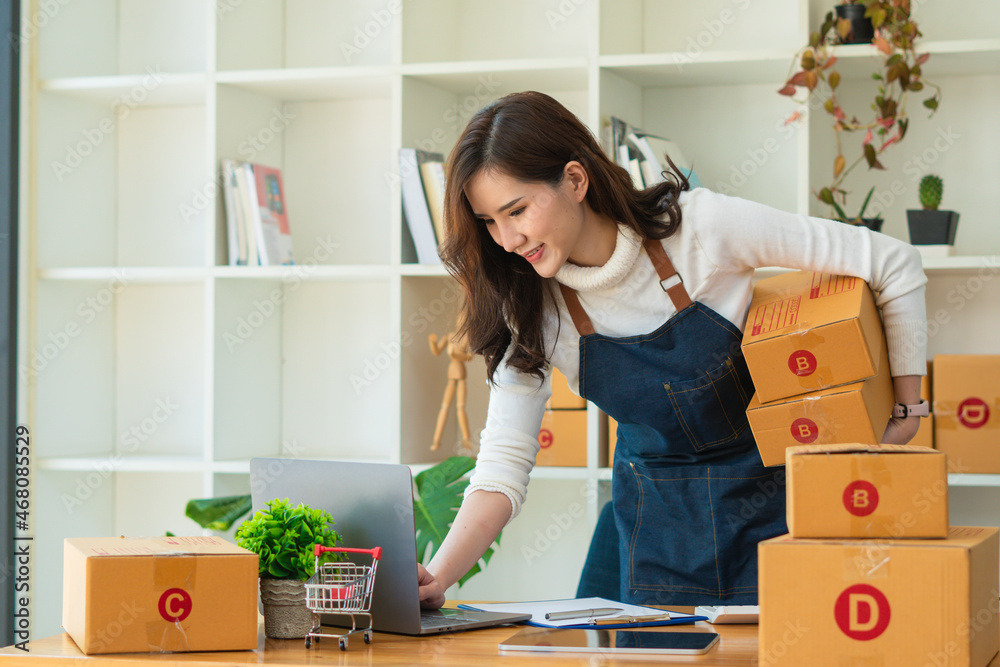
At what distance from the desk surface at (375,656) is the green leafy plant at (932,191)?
4.97 ft

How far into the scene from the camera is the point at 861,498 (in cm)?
100

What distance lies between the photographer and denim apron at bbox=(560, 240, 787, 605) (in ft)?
5.44

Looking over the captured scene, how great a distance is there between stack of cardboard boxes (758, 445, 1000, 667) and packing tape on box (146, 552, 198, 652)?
Answer: 62cm

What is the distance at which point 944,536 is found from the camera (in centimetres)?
99

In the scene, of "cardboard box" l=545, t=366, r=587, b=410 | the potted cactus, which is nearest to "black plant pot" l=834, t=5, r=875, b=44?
the potted cactus

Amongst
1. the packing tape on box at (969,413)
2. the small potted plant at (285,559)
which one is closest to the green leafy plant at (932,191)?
the packing tape on box at (969,413)

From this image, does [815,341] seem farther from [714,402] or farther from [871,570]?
[871,570]

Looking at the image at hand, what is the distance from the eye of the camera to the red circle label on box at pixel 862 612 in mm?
963

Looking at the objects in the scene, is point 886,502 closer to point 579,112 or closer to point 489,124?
point 489,124

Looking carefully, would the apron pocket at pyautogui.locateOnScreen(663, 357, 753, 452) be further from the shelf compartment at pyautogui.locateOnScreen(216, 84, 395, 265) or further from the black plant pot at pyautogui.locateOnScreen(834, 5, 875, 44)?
the shelf compartment at pyautogui.locateOnScreen(216, 84, 395, 265)

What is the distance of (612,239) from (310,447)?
1.57 meters

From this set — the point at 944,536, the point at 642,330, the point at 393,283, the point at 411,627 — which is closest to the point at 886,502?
the point at 944,536

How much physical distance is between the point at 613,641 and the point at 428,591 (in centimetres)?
32

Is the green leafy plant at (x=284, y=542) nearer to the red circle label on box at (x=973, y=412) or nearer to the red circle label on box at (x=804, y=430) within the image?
the red circle label on box at (x=804, y=430)
